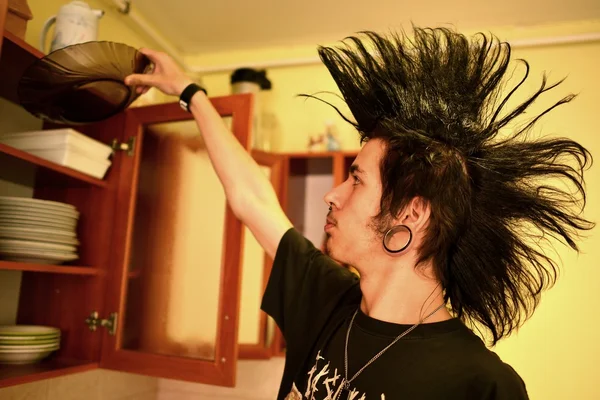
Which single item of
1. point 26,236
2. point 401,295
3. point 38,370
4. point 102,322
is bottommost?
point 38,370

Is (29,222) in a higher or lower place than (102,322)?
higher

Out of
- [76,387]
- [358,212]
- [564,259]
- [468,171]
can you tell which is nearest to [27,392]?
[76,387]

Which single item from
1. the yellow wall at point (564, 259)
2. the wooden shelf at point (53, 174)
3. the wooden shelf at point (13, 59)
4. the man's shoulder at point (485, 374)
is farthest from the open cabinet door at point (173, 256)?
the yellow wall at point (564, 259)

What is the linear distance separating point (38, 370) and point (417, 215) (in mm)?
1006

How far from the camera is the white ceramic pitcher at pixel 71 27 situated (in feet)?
4.12

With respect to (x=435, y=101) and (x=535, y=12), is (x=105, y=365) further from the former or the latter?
(x=535, y=12)

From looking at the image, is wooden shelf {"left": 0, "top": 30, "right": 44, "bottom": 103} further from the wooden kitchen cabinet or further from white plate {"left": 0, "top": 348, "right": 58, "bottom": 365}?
white plate {"left": 0, "top": 348, "right": 58, "bottom": 365}

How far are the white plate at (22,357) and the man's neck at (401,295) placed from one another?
87cm

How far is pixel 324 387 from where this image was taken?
948mm

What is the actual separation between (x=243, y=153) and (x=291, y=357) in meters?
0.55

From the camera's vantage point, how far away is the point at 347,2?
1.89 meters

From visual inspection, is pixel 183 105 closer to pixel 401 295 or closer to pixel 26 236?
pixel 26 236

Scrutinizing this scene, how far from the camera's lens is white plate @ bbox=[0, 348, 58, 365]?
117 cm

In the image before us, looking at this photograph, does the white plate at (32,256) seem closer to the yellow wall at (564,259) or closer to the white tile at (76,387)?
the white tile at (76,387)
